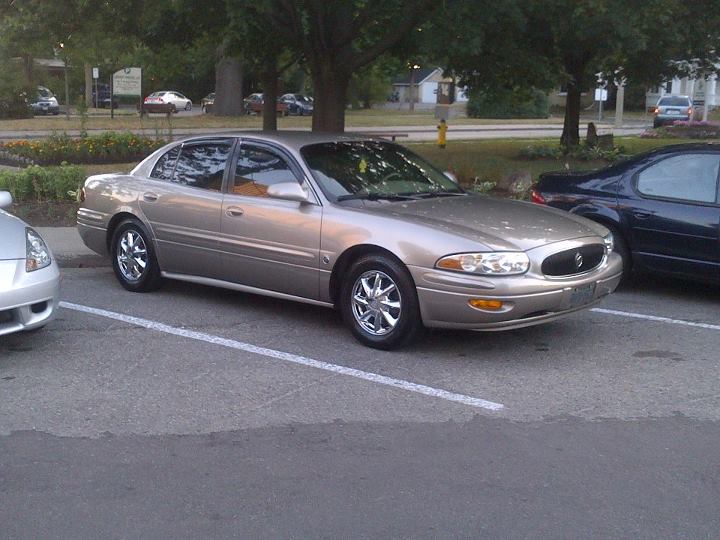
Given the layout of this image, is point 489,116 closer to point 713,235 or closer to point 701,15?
point 701,15

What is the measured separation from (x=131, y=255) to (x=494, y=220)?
350 centimetres

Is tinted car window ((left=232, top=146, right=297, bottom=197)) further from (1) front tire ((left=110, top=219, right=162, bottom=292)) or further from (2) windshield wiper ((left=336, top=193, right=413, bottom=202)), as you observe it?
(1) front tire ((left=110, top=219, right=162, bottom=292))

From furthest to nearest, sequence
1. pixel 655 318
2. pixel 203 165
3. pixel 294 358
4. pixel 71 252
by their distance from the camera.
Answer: pixel 71 252
pixel 203 165
pixel 655 318
pixel 294 358

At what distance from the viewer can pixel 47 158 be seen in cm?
1855

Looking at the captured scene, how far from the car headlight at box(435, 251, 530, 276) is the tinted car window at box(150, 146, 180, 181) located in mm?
3182

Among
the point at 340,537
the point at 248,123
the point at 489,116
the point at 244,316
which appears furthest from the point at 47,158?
the point at 489,116

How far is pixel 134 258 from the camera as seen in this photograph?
29.0ft

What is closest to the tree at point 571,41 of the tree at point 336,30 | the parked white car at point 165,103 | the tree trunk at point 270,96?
the tree at point 336,30

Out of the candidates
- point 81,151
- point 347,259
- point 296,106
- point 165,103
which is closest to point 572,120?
point 81,151

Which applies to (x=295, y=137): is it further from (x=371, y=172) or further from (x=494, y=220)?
(x=494, y=220)

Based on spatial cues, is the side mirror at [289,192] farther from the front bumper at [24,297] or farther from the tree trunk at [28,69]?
the tree trunk at [28,69]

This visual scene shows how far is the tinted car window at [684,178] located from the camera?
8695 mm

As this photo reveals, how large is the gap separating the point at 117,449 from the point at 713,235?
18.2 feet

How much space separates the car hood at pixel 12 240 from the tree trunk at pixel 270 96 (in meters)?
14.5
